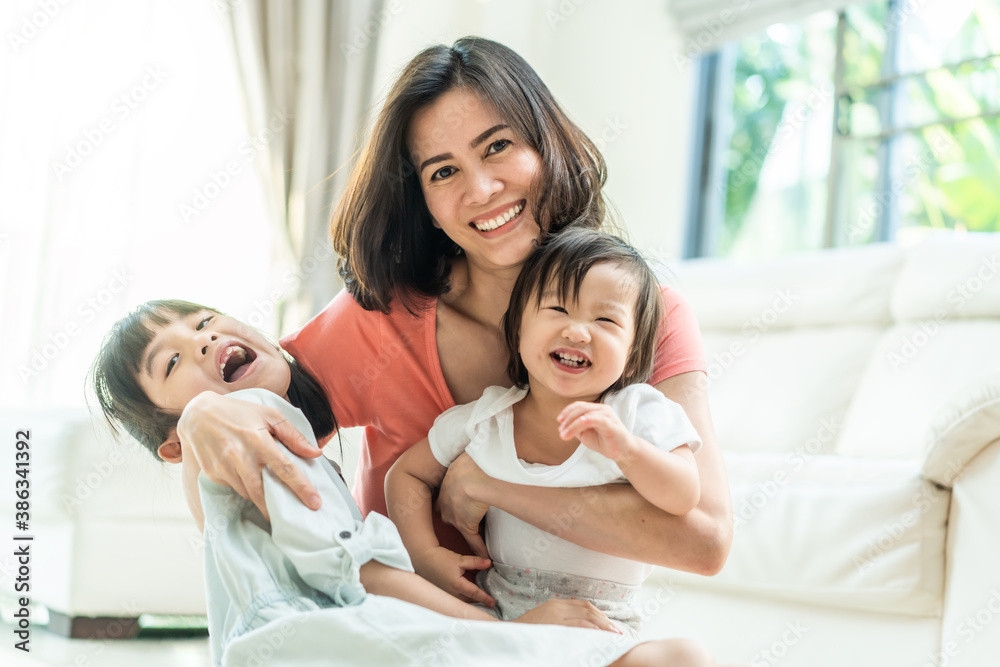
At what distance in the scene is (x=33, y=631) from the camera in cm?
212

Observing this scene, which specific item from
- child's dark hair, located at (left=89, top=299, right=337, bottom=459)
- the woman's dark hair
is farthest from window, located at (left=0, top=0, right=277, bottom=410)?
the woman's dark hair

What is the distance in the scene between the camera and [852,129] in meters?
3.58

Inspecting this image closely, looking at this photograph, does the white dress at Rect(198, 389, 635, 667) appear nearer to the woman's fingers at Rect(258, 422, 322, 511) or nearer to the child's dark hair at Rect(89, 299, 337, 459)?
the woman's fingers at Rect(258, 422, 322, 511)

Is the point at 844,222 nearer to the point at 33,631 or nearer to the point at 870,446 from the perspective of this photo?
the point at 870,446

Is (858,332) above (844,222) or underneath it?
underneath

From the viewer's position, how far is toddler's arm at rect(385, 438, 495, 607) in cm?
113

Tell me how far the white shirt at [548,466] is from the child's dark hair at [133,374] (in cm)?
40

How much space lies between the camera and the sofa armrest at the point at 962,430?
4.99 ft

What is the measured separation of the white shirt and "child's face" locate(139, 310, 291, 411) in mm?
274

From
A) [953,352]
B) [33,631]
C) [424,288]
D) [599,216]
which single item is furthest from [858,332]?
[33,631]

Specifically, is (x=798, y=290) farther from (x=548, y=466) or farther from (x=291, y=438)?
(x=291, y=438)

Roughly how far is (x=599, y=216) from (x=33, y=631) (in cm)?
177

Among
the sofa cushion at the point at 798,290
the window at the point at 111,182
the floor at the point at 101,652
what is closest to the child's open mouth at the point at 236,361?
the floor at the point at 101,652

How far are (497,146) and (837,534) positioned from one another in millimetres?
1068
